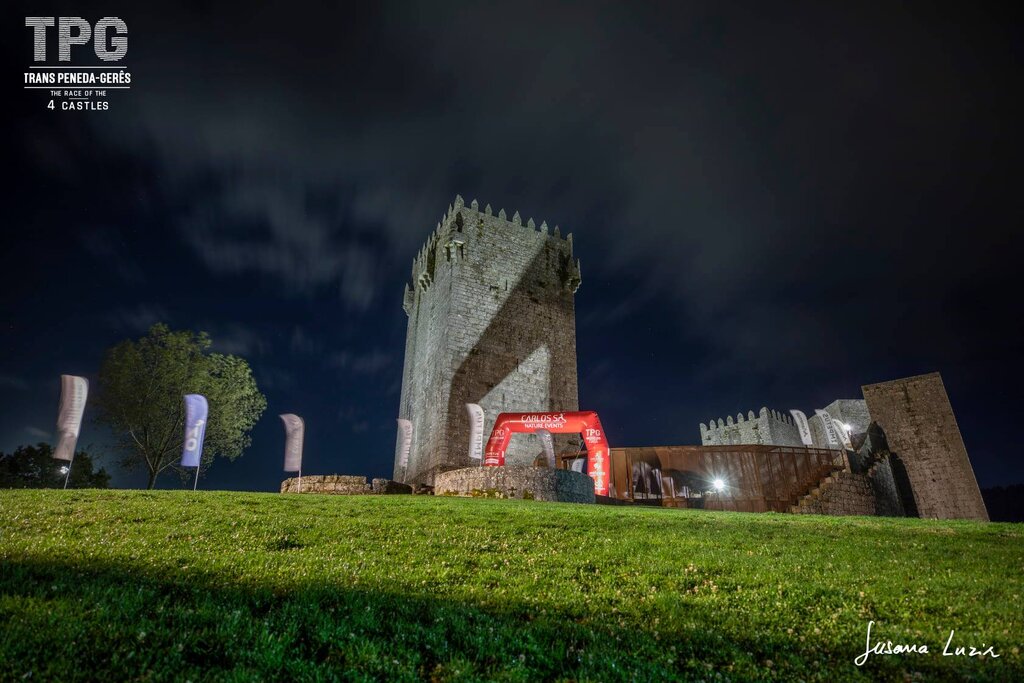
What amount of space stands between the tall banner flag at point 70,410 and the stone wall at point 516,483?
1645cm

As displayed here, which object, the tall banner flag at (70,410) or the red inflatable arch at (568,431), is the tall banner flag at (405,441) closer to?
the red inflatable arch at (568,431)

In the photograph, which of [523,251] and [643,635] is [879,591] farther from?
[523,251]

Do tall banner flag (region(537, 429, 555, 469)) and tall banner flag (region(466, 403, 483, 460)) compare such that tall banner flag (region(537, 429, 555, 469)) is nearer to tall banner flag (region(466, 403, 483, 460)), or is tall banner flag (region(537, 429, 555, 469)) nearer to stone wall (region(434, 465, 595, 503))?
tall banner flag (region(466, 403, 483, 460))

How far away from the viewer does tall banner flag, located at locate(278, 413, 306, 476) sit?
2462cm

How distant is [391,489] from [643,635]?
20.3 m

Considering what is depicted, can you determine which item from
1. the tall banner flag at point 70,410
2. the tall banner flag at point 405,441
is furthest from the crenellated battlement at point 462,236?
the tall banner flag at point 70,410

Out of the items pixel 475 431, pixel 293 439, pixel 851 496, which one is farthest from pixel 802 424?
pixel 293 439

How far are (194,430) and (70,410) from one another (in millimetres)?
4782

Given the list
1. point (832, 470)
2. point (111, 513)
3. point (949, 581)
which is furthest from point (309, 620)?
point (832, 470)

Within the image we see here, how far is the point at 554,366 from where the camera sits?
36875 mm

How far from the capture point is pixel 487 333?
114 feet

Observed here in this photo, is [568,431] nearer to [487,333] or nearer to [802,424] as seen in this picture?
[487,333]

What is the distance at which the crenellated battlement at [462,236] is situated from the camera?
3659 cm

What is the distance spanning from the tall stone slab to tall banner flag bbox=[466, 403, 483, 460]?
90.3 feet
